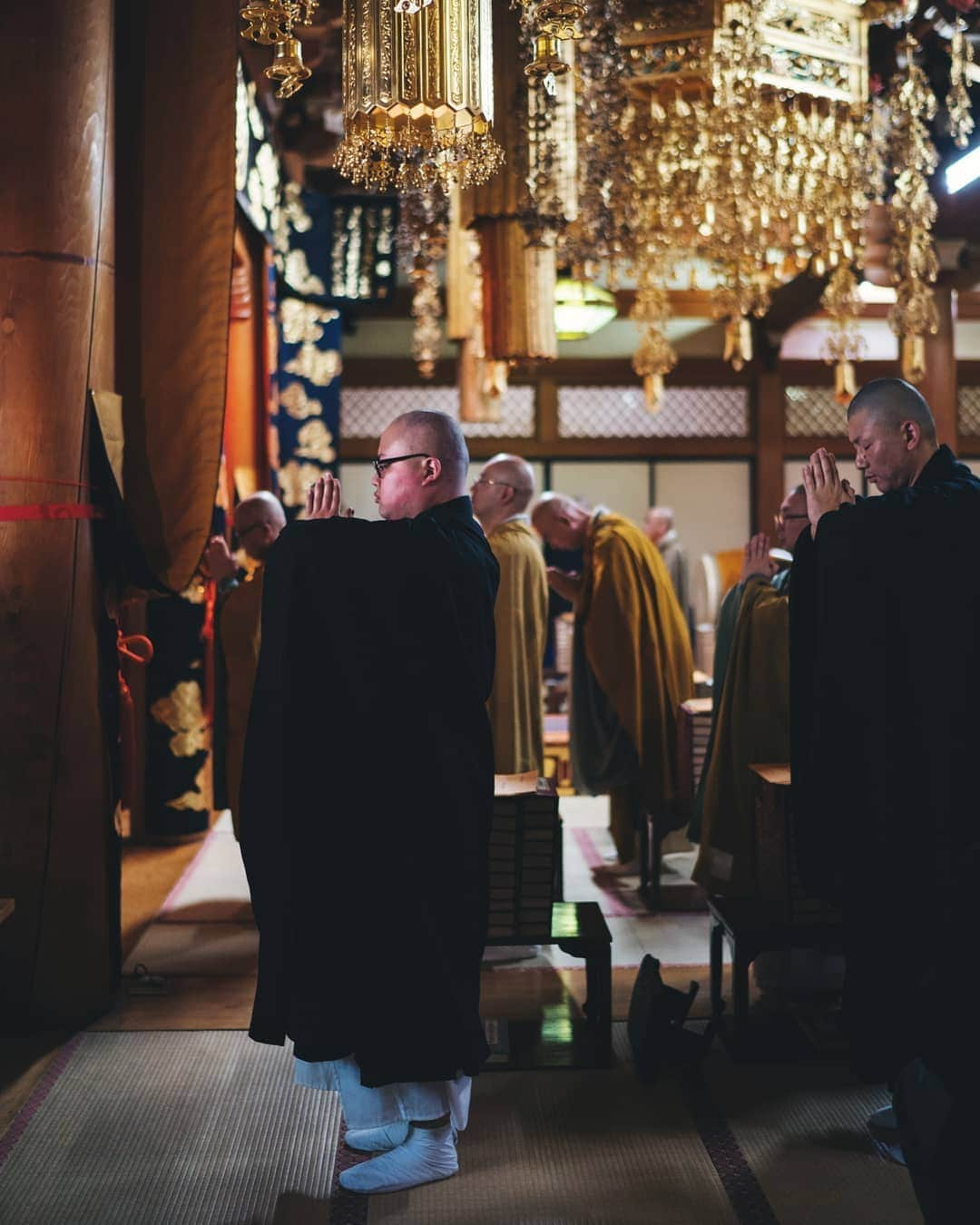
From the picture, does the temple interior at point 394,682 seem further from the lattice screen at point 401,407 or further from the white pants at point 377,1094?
the lattice screen at point 401,407

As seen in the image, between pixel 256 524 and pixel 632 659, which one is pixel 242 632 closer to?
pixel 256 524

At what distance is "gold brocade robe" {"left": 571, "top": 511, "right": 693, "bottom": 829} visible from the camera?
4.28m

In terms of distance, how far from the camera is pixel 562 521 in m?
4.41

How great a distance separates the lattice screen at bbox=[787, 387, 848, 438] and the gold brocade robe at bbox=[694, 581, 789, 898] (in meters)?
7.54

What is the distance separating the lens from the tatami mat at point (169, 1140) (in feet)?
6.93

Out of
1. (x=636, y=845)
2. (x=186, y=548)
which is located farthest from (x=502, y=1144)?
(x=636, y=845)

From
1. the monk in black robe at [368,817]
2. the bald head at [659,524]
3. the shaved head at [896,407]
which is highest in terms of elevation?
the bald head at [659,524]

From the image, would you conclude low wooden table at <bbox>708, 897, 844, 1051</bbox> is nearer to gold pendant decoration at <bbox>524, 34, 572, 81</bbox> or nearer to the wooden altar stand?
the wooden altar stand

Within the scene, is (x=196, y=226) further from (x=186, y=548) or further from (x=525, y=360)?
(x=525, y=360)

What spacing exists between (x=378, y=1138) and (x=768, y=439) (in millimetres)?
8632

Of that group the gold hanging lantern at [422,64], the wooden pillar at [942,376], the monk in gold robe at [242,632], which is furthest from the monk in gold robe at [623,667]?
the wooden pillar at [942,376]

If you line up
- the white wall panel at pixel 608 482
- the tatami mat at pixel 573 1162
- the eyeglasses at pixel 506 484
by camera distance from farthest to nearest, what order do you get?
the white wall panel at pixel 608 482, the eyeglasses at pixel 506 484, the tatami mat at pixel 573 1162

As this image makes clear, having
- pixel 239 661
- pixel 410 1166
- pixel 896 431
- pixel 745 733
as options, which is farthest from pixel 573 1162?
pixel 239 661

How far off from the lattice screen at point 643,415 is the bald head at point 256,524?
6.42 meters
